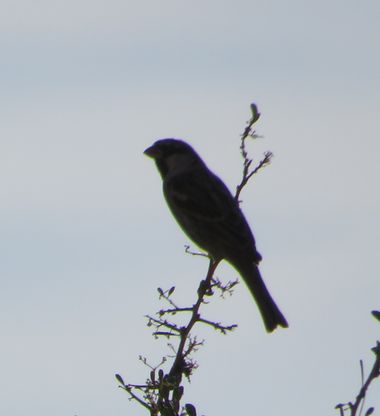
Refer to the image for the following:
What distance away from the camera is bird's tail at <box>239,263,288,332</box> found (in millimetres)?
5828

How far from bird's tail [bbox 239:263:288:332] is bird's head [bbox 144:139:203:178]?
1.25 metres

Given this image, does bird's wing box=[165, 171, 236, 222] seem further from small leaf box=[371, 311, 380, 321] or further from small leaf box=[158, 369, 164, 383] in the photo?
small leaf box=[371, 311, 380, 321]

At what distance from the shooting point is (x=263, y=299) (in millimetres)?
6344

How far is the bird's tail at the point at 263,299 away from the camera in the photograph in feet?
Answer: 19.1

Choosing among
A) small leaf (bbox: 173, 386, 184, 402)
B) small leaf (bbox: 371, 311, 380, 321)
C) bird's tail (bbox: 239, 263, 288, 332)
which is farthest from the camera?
bird's tail (bbox: 239, 263, 288, 332)

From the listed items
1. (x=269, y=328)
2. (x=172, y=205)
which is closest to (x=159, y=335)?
(x=269, y=328)

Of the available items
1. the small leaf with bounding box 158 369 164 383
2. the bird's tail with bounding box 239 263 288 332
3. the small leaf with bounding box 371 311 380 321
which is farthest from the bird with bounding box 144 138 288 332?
the small leaf with bounding box 371 311 380 321

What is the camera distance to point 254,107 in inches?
185

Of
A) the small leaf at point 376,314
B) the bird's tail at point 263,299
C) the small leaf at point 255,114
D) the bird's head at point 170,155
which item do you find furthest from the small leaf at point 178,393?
the bird's head at point 170,155

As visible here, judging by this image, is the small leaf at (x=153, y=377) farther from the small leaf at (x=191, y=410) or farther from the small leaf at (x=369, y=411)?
the small leaf at (x=369, y=411)

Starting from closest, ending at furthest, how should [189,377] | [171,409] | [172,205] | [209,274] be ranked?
[171,409], [189,377], [209,274], [172,205]

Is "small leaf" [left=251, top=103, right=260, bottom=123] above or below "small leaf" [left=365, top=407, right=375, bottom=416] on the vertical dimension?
above

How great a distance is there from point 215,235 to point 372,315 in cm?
393

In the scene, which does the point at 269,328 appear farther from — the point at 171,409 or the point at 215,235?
the point at 171,409
